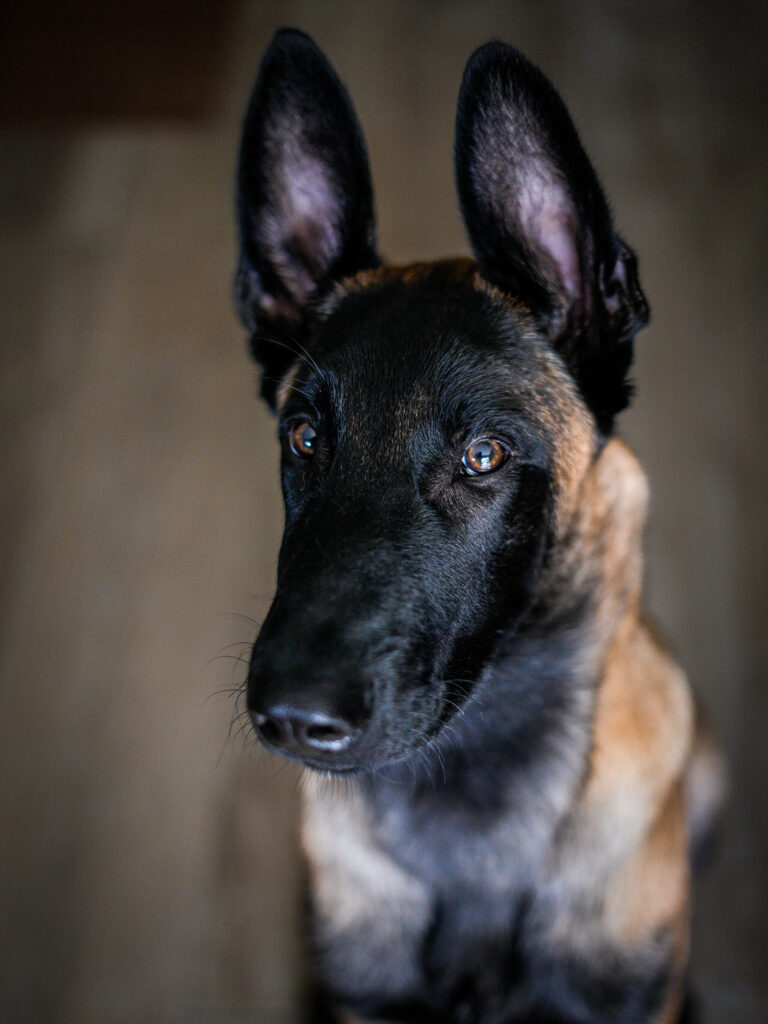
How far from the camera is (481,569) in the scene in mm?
1261

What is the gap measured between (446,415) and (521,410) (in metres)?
0.11

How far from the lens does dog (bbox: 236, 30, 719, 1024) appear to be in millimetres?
1187

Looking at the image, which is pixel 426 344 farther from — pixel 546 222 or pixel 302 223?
pixel 302 223

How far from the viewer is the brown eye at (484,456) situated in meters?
1.26

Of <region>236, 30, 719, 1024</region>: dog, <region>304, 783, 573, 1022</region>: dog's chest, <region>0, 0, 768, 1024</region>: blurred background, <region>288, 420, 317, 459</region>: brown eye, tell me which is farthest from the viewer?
<region>0, 0, 768, 1024</region>: blurred background

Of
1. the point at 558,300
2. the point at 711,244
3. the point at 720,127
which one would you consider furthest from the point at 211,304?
the point at 558,300

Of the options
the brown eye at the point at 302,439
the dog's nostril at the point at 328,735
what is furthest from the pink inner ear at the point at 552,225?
the dog's nostril at the point at 328,735

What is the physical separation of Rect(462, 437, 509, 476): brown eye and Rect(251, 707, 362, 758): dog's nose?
0.37 metres

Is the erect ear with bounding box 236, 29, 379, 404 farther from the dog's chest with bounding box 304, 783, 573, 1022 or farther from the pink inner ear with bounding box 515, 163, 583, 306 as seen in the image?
the dog's chest with bounding box 304, 783, 573, 1022

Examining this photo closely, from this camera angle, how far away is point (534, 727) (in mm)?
1461

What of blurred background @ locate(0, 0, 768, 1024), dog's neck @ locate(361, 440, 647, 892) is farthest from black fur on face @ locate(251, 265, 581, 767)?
blurred background @ locate(0, 0, 768, 1024)

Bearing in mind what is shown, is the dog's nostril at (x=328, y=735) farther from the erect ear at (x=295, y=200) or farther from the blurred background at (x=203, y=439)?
the erect ear at (x=295, y=200)

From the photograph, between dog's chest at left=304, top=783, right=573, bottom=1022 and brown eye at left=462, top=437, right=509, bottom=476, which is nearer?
brown eye at left=462, top=437, right=509, bottom=476

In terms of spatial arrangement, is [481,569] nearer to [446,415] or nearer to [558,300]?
[446,415]
